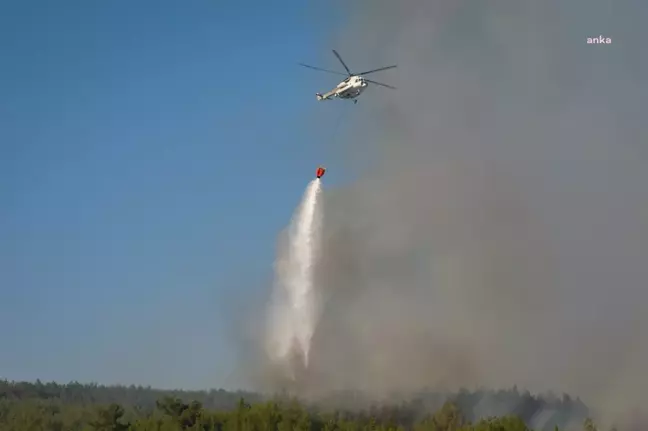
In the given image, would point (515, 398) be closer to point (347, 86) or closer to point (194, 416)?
point (194, 416)

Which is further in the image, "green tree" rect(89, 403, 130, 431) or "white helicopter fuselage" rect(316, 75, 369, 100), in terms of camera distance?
"green tree" rect(89, 403, 130, 431)

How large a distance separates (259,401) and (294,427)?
13.7 metres

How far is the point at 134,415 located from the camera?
139 m

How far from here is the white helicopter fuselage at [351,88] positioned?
74250 mm

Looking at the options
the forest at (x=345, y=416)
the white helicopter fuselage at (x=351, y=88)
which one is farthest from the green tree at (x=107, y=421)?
the white helicopter fuselage at (x=351, y=88)

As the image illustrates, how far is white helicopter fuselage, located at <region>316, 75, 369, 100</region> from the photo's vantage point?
74250 mm

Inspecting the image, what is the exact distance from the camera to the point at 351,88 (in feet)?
246

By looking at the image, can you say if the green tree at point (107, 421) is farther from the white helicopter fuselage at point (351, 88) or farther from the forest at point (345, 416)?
the white helicopter fuselage at point (351, 88)

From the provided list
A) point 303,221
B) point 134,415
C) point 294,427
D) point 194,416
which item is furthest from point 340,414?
point 134,415

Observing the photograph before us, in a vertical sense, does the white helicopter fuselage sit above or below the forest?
above

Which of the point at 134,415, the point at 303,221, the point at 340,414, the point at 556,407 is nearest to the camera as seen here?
the point at 303,221

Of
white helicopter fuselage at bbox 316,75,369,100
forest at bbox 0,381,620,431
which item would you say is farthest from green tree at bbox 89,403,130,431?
white helicopter fuselage at bbox 316,75,369,100

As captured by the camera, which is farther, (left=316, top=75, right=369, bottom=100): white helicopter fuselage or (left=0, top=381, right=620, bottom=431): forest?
(left=0, top=381, right=620, bottom=431): forest

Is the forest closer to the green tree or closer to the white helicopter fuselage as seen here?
the green tree
